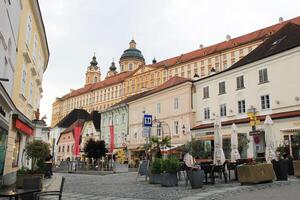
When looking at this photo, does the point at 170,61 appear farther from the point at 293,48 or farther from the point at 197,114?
the point at 293,48

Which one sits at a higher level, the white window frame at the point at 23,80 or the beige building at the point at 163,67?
the beige building at the point at 163,67

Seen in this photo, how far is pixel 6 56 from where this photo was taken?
1345 centimetres

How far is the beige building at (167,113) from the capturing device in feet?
125

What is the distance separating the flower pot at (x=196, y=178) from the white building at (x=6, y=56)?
7.52 m

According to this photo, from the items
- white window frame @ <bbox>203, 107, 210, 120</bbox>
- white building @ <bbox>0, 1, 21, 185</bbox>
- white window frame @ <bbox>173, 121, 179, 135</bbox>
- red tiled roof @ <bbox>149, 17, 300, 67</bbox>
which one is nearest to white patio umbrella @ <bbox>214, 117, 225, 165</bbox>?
white building @ <bbox>0, 1, 21, 185</bbox>

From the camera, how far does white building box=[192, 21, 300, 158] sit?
26.7 meters

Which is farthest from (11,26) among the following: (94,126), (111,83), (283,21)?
(111,83)

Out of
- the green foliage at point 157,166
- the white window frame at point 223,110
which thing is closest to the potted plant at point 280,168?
the green foliage at point 157,166

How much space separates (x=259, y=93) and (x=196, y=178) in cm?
1776

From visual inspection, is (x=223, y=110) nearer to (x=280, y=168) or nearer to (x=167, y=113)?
(x=167, y=113)

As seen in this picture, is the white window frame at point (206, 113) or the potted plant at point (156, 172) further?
the white window frame at point (206, 113)

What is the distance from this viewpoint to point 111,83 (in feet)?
340

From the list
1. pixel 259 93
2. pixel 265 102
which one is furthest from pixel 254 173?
pixel 259 93

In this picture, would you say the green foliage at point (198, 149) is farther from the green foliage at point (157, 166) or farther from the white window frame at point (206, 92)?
the green foliage at point (157, 166)
